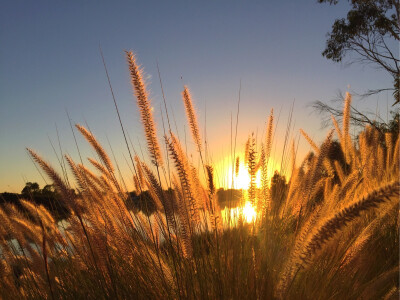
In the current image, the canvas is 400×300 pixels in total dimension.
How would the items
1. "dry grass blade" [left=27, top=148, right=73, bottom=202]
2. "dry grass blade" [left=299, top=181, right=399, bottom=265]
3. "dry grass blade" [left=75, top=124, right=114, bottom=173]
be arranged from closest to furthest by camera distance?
"dry grass blade" [left=299, top=181, right=399, bottom=265]
"dry grass blade" [left=27, top=148, right=73, bottom=202]
"dry grass blade" [left=75, top=124, right=114, bottom=173]

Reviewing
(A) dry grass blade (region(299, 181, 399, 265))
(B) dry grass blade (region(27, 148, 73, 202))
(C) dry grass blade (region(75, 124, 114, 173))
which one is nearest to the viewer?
(A) dry grass blade (region(299, 181, 399, 265))

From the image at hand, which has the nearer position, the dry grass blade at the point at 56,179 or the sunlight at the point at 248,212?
the dry grass blade at the point at 56,179

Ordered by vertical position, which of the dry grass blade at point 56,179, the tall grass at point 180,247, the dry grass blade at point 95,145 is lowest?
the tall grass at point 180,247

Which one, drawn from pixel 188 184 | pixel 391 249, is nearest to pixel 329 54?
pixel 391 249

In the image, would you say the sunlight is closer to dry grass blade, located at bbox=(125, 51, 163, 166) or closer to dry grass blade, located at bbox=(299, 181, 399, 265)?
dry grass blade, located at bbox=(125, 51, 163, 166)

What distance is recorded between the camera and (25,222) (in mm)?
2387

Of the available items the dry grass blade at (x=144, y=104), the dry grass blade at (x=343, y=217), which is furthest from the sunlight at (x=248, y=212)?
the dry grass blade at (x=343, y=217)

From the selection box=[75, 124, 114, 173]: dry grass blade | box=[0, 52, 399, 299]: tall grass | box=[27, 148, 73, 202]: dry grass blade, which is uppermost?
box=[75, 124, 114, 173]: dry grass blade

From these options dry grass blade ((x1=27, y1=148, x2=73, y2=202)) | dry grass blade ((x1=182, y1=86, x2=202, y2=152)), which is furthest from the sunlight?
dry grass blade ((x1=27, y1=148, x2=73, y2=202))

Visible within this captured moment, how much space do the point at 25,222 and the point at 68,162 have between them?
729 mm

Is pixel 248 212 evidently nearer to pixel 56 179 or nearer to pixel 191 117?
pixel 191 117

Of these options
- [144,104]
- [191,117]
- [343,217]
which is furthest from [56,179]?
[343,217]

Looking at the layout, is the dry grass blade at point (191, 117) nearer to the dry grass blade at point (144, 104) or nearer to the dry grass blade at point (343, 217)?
the dry grass blade at point (144, 104)

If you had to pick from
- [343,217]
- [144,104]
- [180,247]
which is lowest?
[180,247]
